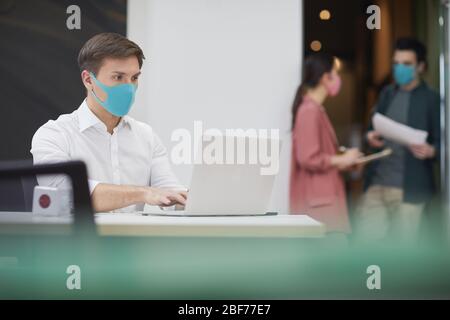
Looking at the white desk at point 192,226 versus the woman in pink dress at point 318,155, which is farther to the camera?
the woman in pink dress at point 318,155

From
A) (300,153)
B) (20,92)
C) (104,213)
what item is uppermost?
(20,92)

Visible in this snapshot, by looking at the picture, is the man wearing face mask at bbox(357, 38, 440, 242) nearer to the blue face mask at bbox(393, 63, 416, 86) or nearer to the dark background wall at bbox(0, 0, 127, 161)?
the blue face mask at bbox(393, 63, 416, 86)

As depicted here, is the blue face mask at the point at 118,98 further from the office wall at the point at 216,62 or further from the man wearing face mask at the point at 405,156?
the man wearing face mask at the point at 405,156

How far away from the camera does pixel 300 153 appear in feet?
4.85

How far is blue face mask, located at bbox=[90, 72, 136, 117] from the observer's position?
4.77 ft

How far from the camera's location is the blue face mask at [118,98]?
145 centimetres

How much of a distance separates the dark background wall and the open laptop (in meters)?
0.29

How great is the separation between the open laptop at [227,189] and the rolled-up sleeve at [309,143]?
0.19 feet

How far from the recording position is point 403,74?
4.86 feet

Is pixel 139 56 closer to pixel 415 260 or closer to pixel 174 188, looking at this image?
pixel 174 188

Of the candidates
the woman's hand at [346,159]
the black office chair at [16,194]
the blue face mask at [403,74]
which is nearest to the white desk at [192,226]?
the black office chair at [16,194]

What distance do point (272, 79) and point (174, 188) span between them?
0.29m
